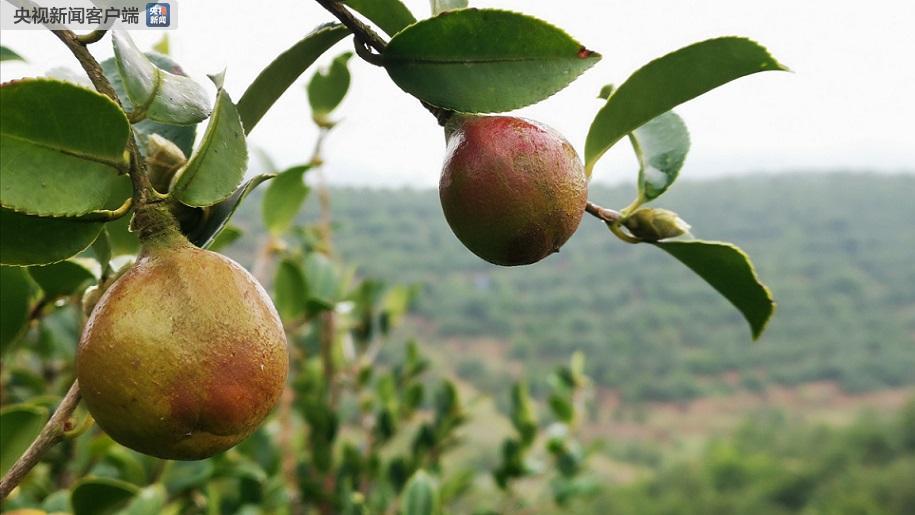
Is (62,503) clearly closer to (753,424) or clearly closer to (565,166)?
(565,166)

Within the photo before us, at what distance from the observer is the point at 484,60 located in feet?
1.40

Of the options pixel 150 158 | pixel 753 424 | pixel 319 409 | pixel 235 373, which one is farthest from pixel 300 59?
pixel 753 424

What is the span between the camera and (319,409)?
1.50 meters

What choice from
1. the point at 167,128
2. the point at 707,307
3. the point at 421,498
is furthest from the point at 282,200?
the point at 707,307

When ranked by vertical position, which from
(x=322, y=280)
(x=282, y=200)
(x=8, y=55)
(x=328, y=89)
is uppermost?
(x=8, y=55)

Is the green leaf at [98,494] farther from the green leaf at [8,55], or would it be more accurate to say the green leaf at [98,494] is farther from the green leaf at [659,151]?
the green leaf at [659,151]

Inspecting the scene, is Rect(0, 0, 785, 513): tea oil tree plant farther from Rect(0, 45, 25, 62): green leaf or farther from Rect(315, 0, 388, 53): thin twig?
Rect(0, 45, 25, 62): green leaf

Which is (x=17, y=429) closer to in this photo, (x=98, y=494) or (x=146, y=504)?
(x=98, y=494)

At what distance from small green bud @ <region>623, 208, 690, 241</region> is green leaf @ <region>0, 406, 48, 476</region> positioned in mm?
471

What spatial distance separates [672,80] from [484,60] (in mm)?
134

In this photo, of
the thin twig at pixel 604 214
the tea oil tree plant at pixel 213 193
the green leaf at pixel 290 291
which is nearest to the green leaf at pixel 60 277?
the tea oil tree plant at pixel 213 193

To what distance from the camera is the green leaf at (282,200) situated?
1.09 metres

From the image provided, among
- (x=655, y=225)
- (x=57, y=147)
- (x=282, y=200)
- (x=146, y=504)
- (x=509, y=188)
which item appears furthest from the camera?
(x=282, y=200)

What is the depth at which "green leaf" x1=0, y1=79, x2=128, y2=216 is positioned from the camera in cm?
33
